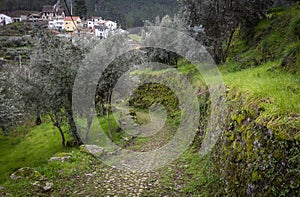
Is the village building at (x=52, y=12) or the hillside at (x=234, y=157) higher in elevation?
the village building at (x=52, y=12)

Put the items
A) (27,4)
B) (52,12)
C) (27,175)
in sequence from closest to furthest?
(27,175) → (52,12) → (27,4)

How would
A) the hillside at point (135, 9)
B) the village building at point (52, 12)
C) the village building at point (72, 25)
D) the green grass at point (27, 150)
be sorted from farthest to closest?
the village building at point (52, 12), the hillside at point (135, 9), the village building at point (72, 25), the green grass at point (27, 150)

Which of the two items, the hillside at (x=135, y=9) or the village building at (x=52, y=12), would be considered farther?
the village building at (x=52, y=12)

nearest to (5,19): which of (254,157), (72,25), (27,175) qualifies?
(72,25)

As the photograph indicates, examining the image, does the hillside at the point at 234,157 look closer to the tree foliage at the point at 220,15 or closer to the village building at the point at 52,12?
the tree foliage at the point at 220,15

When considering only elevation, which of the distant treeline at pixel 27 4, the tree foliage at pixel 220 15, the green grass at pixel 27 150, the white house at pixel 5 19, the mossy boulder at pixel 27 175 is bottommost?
the green grass at pixel 27 150

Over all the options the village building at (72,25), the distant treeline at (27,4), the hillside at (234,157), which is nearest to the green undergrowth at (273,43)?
the hillside at (234,157)

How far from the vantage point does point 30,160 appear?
16203 millimetres

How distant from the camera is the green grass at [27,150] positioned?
50.8 feet

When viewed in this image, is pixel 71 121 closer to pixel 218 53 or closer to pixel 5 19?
pixel 218 53

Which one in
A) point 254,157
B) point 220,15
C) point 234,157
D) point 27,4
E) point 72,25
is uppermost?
point 27,4

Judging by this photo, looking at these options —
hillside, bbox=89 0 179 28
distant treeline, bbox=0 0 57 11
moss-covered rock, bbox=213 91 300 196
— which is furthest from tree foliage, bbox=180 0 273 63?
distant treeline, bbox=0 0 57 11

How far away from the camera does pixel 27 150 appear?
18.9m

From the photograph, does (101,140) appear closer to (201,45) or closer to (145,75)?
(201,45)
